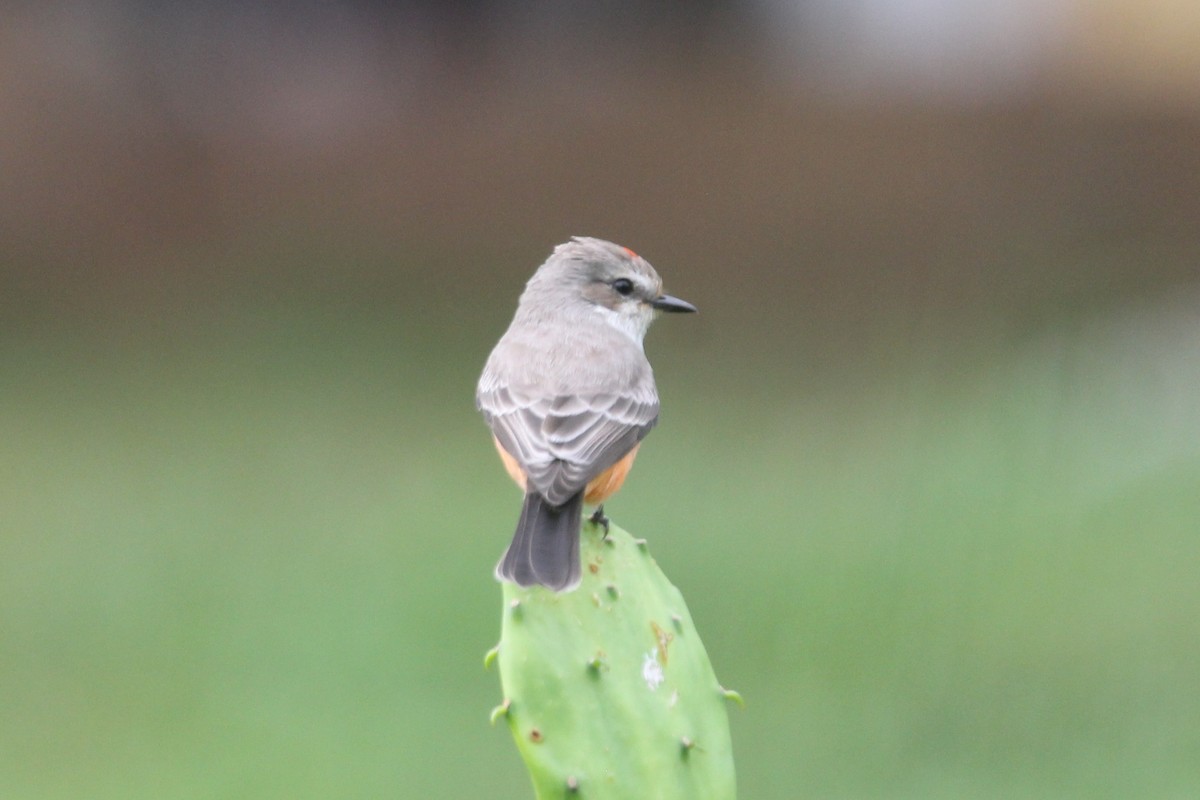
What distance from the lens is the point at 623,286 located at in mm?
5031

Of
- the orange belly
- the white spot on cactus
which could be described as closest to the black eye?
the orange belly

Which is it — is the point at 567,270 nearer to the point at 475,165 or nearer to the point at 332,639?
the point at 332,639

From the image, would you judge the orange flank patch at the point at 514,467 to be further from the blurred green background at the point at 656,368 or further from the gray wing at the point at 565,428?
the blurred green background at the point at 656,368

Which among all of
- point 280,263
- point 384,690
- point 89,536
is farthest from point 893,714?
point 280,263

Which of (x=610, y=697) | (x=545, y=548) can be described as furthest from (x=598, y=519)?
(x=610, y=697)

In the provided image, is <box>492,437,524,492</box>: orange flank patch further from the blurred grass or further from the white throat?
the blurred grass

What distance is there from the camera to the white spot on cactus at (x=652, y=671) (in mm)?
2910

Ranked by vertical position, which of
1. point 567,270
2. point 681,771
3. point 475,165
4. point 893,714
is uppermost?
point 475,165

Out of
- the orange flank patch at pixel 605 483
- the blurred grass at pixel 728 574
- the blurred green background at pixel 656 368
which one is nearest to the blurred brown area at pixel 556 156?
the blurred green background at pixel 656 368

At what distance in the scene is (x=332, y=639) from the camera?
325 inches

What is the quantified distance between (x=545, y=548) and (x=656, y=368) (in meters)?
8.50

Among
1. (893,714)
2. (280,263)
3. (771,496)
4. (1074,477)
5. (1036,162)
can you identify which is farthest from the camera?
(280,263)

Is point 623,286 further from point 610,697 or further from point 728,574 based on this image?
point 728,574

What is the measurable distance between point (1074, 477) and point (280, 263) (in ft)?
26.3
